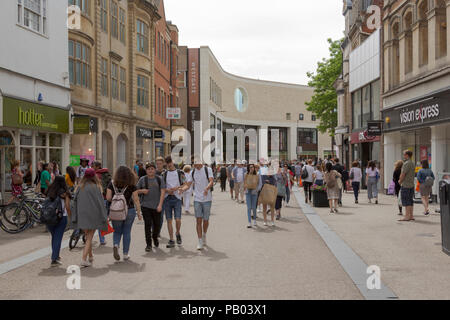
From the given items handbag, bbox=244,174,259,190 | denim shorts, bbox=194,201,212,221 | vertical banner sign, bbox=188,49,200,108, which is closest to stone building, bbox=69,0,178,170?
handbag, bbox=244,174,259,190

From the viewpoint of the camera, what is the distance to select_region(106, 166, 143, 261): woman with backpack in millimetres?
8281

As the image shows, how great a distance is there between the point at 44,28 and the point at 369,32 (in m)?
17.5

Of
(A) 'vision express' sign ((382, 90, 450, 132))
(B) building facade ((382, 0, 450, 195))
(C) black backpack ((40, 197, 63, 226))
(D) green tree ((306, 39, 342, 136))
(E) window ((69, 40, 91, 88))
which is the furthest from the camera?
(D) green tree ((306, 39, 342, 136))

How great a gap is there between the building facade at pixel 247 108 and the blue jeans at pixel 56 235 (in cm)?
5638

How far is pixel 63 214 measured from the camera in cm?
827

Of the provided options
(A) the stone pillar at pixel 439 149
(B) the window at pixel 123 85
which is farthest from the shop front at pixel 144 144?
(A) the stone pillar at pixel 439 149

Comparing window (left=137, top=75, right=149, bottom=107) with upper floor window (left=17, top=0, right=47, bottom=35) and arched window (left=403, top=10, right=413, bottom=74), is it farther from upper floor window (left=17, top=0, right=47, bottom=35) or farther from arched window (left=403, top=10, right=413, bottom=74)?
arched window (left=403, top=10, right=413, bottom=74)

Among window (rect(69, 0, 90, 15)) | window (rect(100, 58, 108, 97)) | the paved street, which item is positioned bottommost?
the paved street

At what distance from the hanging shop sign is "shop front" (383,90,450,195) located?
607 inches

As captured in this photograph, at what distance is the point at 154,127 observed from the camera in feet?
122

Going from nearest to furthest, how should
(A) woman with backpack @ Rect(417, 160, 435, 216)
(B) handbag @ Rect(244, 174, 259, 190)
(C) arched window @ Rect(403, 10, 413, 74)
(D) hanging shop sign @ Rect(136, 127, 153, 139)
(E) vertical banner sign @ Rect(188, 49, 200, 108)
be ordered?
(B) handbag @ Rect(244, 174, 259, 190)
(A) woman with backpack @ Rect(417, 160, 435, 216)
(C) arched window @ Rect(403, 10, 413, 74)
(D) hanging shop sign @ Rect(136, 127, 153, 139)
(E) vertical banner sign @ Rect(188, 49, 200, 108)

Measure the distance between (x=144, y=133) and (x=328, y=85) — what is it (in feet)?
66.3

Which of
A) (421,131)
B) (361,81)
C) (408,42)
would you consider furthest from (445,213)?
(361,81)
